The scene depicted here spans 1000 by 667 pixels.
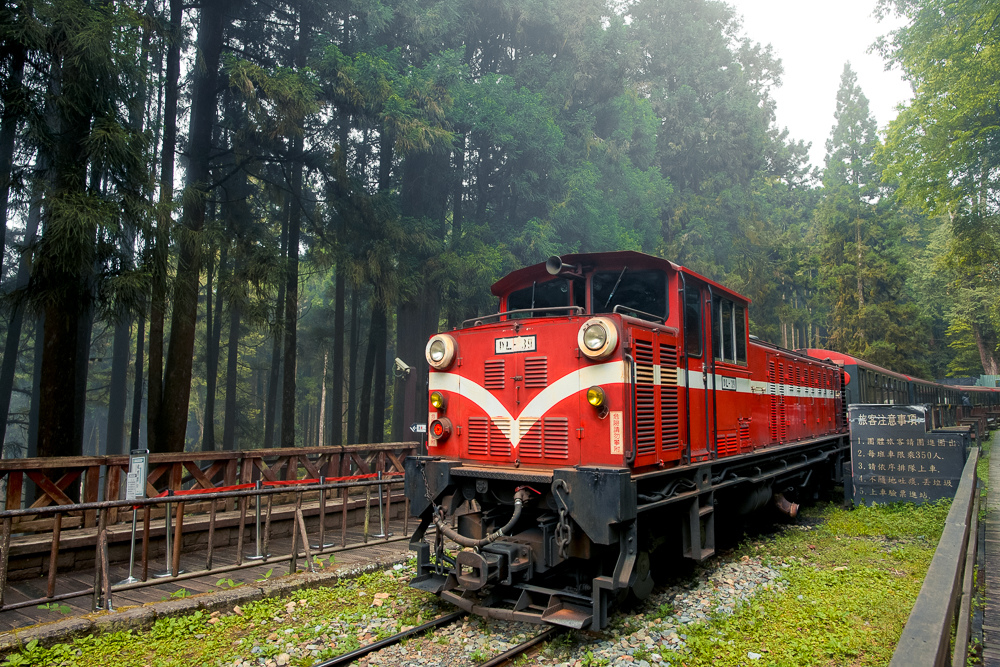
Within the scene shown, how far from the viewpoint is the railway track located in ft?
15.3

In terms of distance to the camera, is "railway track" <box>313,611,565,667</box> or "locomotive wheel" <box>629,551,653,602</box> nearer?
"railway track" <box>313,611,565,667</box>

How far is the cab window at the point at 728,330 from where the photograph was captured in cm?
741

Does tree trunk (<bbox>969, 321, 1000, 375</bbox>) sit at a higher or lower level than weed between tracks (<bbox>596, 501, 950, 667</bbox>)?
higher

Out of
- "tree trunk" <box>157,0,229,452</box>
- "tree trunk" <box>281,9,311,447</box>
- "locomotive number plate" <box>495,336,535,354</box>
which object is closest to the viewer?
"locomotive number plate" <box>495,336,535,354</box>

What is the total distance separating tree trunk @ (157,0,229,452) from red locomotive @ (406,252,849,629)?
268 inches

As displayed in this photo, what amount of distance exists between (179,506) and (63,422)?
472 cm

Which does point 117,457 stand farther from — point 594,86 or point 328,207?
point 594,86

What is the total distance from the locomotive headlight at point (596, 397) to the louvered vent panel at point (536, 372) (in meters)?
0.54

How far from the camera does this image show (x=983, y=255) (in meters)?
20.9

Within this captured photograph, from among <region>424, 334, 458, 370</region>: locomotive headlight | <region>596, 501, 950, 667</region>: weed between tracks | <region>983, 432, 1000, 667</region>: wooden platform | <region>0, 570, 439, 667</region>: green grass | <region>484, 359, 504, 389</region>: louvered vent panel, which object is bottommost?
<region>0, 570, 439, 667</region>: green grass

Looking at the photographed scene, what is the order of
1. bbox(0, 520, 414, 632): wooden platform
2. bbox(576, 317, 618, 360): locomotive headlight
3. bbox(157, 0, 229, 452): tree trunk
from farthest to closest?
1. bbox(157, 0, 229, 452): tree trunk
2. bbox(0, 520, 414, 632): wooden platform
3. bbox(576, 317, 618, 360): locomotive headlight

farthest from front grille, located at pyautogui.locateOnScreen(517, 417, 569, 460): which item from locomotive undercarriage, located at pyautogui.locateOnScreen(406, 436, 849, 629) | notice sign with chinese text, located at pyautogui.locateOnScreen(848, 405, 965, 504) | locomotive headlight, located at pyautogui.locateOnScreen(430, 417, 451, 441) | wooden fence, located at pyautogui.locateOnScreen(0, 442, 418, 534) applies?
notice sign with chinese text, located at pyautogui.locateOnScreen(848, 405, 965, 504)

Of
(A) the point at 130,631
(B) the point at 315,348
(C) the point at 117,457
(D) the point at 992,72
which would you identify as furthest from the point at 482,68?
(A) the point at 130,631

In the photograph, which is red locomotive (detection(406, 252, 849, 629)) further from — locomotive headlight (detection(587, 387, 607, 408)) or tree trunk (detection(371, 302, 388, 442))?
tree trunk (detection(371, 302, 388, 442))
